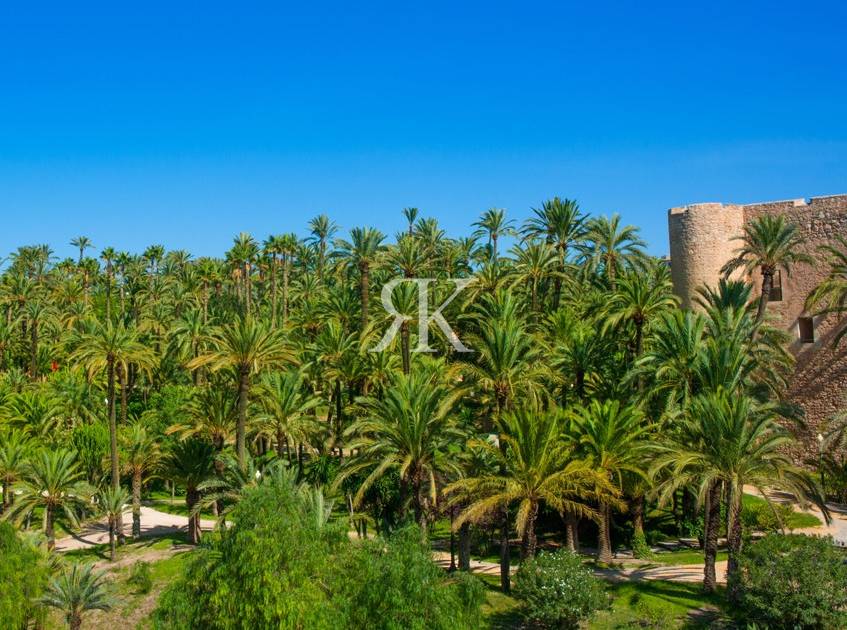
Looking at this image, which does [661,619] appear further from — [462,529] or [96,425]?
[96,425]

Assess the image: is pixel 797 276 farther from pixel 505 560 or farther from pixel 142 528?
pixel 142 528

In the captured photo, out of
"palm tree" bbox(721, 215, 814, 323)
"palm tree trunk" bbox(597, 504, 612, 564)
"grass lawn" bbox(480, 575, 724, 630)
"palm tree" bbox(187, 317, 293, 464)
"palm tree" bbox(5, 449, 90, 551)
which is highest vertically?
→ "palm tree" bbox(721, 215, 814, 323)

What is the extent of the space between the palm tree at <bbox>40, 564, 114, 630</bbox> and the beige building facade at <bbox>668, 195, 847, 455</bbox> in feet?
95.8

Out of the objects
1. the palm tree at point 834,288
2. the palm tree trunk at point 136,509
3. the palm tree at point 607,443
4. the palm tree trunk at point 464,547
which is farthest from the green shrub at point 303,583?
the palm tree at point 834,288

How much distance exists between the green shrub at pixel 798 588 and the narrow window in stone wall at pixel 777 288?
63.2 feet

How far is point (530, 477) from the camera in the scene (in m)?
25.6

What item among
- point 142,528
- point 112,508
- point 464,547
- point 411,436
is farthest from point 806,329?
point 142,528

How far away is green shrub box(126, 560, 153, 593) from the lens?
30.7 metres

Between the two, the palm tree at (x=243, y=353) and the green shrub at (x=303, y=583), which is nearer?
the green shrub at (x=303, y=583)

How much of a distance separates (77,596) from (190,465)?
1125 centimetres

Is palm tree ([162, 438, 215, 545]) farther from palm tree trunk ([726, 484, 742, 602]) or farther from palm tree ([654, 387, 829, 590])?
palm tree trunk ([726, 484, 742, 602])

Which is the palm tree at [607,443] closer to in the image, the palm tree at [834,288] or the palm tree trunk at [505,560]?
the palm tree trunk at [505,560]

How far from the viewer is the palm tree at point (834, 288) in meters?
34.4

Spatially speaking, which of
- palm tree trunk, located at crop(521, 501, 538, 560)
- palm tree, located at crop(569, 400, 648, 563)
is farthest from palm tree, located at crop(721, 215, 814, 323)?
palm tree trunk, located at crop(521, 501, 538, 560)
